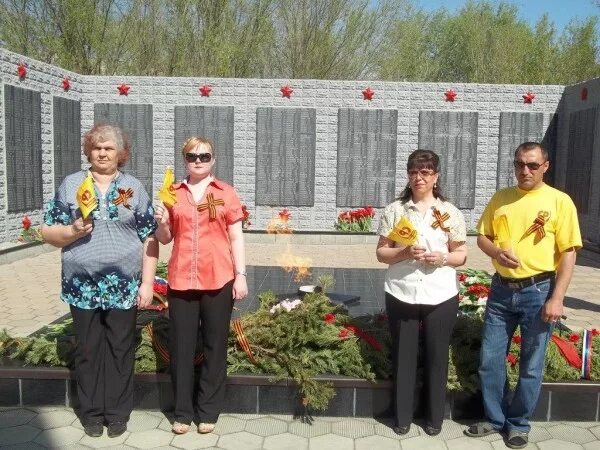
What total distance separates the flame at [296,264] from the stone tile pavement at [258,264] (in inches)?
4.8

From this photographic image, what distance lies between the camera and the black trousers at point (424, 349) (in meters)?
3.24

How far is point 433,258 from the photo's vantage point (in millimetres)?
3092

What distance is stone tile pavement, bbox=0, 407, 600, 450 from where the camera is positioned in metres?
3.23

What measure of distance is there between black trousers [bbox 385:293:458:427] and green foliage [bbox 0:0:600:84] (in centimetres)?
1796

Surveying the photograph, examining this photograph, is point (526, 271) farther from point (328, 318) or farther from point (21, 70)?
point (21, 70)

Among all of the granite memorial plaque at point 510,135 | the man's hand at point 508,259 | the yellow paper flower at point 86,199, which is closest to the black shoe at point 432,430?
the man's hand at point 508,259

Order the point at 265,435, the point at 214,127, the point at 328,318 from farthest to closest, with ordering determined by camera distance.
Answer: the point at 214,127 → the point at 328,318 → the point at 265,435

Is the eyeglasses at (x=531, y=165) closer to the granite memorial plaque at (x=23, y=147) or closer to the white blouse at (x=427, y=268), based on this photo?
the white blouse at (x=427, y=268)

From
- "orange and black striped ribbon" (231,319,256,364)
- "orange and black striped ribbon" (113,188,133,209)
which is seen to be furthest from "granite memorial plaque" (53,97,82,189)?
"orange and black striped ribbon" (113,188,133,209)

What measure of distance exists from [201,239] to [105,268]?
524 mm

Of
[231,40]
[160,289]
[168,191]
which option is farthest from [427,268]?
[231,40]

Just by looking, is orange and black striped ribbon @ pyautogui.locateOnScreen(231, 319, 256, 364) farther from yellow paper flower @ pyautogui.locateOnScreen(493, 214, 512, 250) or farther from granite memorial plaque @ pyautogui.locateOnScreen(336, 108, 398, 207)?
granite memorial plaque @ pyautogui.locateOnScreen(336, 108, 398, 207)

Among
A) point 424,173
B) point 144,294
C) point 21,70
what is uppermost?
point 21,70

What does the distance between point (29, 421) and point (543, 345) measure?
Result: 115 inches
